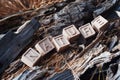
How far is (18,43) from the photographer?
8.93 ft

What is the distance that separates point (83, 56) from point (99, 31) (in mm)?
326

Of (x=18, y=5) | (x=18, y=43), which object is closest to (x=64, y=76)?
(x=18, y=43)

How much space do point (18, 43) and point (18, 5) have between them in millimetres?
533

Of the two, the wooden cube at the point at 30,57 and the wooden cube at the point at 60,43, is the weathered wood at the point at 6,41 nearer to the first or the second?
the wooden cube at the point at 30,57

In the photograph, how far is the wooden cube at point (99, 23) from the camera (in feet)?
9.03

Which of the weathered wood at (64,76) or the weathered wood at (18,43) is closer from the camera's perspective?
the weathered wood at (64,76)

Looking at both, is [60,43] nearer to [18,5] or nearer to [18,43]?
[18,43]

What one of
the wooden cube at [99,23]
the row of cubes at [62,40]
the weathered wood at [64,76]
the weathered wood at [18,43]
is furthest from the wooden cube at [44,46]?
the wooden cube at [99,23]

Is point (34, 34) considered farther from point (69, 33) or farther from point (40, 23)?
point (69, 33)

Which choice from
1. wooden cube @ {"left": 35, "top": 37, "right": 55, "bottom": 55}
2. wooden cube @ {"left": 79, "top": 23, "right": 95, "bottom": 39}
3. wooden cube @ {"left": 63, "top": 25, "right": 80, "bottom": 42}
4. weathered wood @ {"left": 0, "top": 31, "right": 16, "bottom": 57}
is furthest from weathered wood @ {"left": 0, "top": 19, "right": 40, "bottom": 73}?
wooden cube @ {"left": 79, "top": 23, "right": 95, "bottom": 39}

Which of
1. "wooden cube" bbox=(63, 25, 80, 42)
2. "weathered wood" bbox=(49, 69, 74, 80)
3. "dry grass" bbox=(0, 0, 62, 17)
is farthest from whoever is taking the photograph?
"dry grass" bbox=(0, 0, 62, 17)

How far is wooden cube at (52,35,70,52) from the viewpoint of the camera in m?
2.63

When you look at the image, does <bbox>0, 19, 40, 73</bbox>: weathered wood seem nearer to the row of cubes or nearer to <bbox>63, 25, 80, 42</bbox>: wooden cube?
the row of cubes

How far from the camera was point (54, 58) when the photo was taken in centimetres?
262
